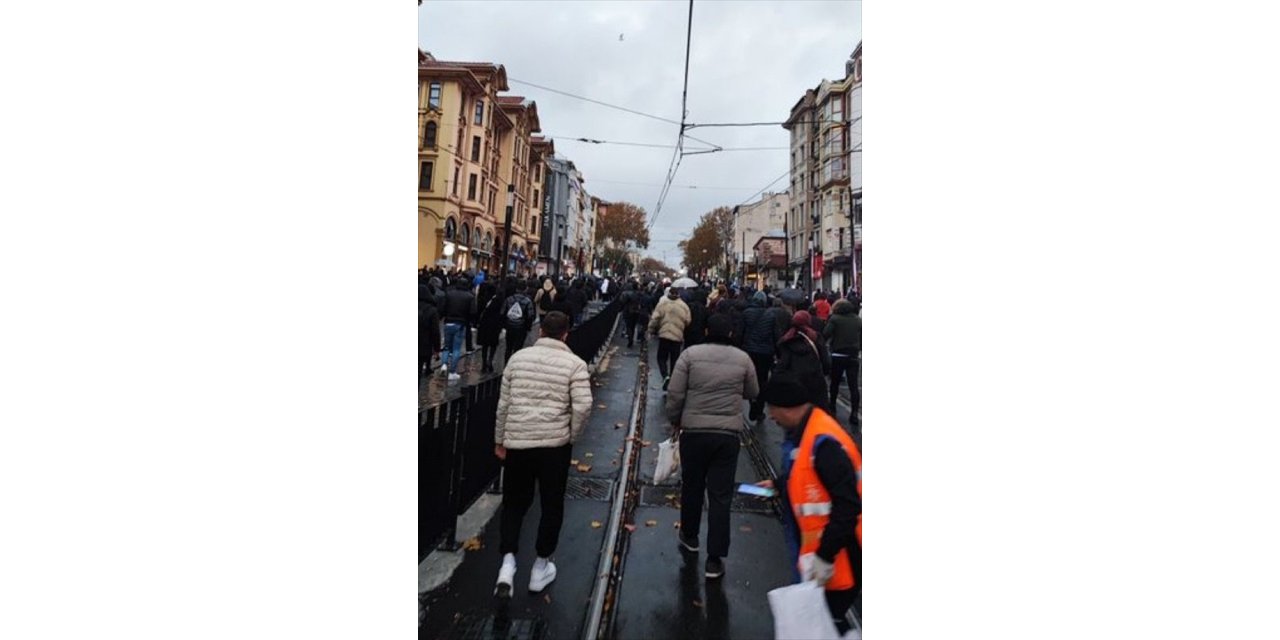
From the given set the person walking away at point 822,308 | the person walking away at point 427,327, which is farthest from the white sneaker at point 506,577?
the person walking away at point 822,308

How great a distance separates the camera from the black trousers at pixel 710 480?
3691mm

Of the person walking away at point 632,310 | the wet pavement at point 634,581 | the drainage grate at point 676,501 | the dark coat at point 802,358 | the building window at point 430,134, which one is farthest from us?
the person walking away at point 632,310

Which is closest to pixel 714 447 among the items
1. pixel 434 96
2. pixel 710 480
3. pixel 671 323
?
pixel 710 480

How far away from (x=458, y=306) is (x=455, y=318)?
22cm

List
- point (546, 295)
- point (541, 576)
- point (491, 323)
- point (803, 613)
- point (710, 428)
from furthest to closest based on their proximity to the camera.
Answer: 1. point (546, 295)
2. point (491, 323)
3. point (710, 428)
4. point (541, 576)
5. point (803, 613)

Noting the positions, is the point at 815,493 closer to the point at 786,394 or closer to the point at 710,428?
the point at 786,394

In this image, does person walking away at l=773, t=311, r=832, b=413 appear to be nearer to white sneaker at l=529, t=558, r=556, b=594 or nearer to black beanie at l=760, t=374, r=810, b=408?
black beanie at l=760, t=374, r=810, b=408

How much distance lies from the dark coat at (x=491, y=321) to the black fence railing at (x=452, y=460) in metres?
5.03

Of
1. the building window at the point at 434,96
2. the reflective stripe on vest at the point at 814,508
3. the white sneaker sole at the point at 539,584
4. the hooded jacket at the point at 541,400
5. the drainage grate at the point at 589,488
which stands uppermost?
the building window at the point at 434,96

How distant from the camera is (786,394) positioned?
247cm

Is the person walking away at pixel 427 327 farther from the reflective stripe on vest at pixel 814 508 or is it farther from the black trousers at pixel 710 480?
the reflective stripe on vest at pixel 814 508

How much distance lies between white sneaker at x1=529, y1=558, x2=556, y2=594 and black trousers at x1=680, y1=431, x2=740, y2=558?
1033mm
